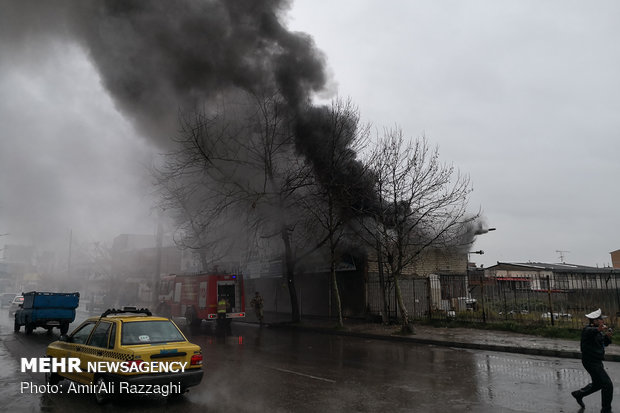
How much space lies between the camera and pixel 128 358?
17.4 ft

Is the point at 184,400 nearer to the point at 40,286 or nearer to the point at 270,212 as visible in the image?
the point at 270,212

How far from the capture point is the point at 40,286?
6600 cm

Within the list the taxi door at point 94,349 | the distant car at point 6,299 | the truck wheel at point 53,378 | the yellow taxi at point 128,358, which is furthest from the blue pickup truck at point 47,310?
the distant car at point 6,299

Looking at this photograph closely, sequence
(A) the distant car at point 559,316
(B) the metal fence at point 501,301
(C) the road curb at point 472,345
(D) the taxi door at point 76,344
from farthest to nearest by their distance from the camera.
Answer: (B) the metal fence at point 501,301
(A) the distant car at point 559,316
(C) the road curb at point 472,345
(D) the taxi door at point 76,344

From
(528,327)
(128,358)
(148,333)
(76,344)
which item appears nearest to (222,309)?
(76,344)

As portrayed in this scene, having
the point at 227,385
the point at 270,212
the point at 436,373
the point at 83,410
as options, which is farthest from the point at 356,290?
the point at 83,410

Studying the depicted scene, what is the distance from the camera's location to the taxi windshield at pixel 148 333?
5723 millimetres

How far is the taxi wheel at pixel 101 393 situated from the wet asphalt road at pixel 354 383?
0.10m

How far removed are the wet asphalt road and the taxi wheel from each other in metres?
0.10

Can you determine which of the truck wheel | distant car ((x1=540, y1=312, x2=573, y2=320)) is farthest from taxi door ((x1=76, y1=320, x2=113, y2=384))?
distant car ((x1=540, y1=312, x2=573, y2=320))

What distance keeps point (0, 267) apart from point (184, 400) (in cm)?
8148

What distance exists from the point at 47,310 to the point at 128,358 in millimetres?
12276

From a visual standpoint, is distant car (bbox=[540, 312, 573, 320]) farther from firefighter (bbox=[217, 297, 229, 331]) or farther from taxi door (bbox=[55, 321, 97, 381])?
taxi door (bbox=[55, 321, 97, 381])

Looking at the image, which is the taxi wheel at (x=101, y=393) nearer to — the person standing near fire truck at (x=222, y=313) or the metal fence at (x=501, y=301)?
the person standing near fire truck at (x=222, y=313)
